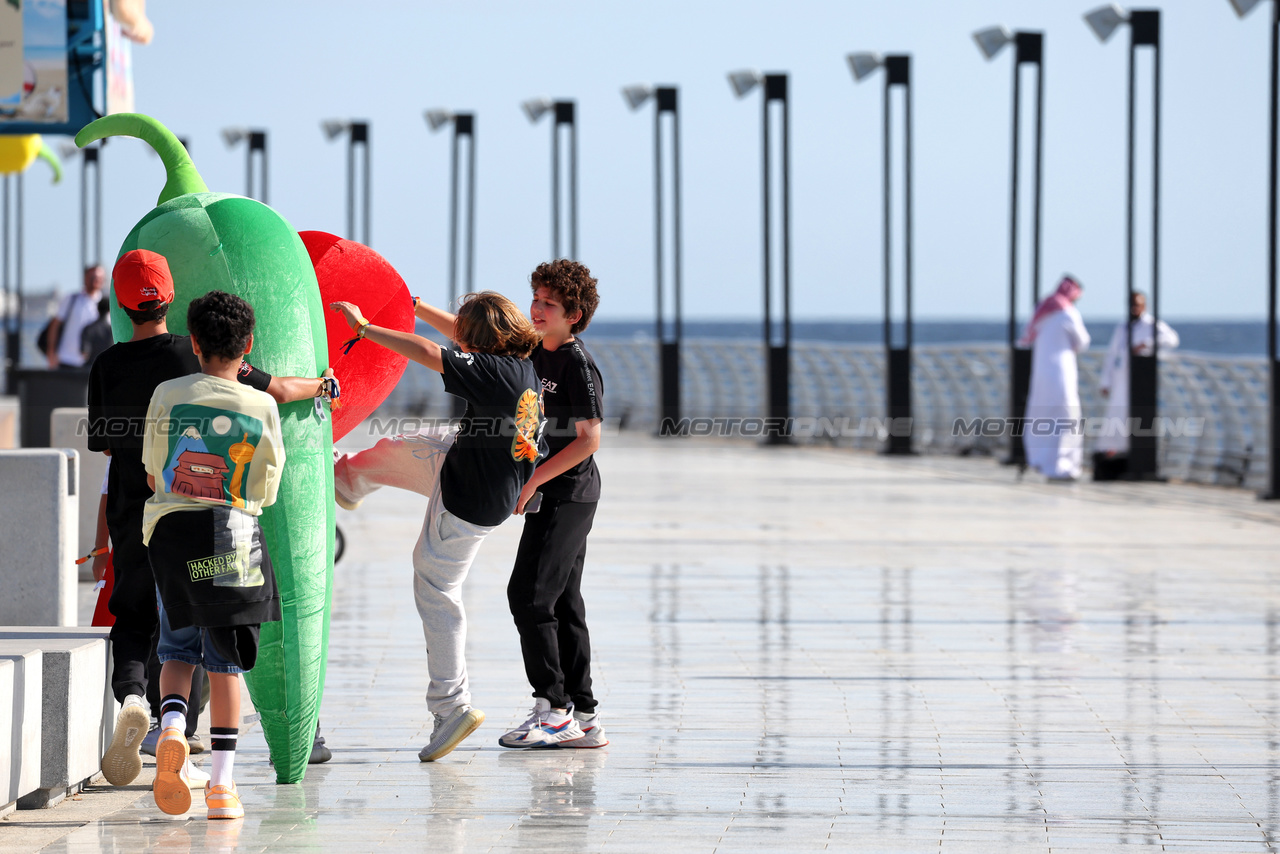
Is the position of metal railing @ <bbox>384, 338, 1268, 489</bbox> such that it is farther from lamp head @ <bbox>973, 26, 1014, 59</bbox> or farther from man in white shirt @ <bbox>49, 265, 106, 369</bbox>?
man in white shirt @ <bbox>49, 265, 106, 369</bbox>

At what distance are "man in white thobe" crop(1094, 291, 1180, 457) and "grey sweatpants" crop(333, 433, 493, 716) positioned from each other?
48.6ft

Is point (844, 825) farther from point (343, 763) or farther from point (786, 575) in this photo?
point (786, 575)

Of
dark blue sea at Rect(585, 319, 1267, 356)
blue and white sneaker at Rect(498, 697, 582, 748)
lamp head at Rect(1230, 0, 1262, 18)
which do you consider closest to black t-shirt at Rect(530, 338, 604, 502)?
blue and white sneaker at Rect(498, 697, 582, 748)

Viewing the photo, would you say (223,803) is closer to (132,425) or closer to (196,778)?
(196,778)

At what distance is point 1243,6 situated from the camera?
17219 mm

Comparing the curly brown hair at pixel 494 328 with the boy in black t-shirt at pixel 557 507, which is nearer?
the curly brown hair at pixel 494 328

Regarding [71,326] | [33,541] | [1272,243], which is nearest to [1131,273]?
[1272,243]

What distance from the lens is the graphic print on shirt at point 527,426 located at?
596 centimetres

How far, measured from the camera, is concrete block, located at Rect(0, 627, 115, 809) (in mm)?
5414

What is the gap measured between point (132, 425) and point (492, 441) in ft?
3.95

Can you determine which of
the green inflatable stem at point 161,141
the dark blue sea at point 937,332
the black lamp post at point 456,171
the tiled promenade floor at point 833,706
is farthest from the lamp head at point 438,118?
the dark blue sea at point 937,332

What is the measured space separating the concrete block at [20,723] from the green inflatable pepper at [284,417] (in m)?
0.75

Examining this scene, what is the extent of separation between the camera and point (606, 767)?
608 cm

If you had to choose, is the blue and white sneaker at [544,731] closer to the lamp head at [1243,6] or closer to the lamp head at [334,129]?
the lamp head at [1243,6]
